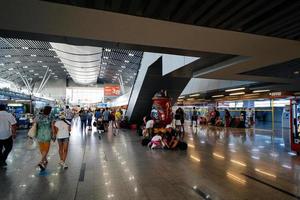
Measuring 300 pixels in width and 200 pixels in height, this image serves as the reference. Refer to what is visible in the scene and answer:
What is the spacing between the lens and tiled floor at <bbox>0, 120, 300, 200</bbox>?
3.83 m

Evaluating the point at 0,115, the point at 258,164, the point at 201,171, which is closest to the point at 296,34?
the point at 258,164

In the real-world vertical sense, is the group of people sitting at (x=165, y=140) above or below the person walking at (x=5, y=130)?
below

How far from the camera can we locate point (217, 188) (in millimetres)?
4094

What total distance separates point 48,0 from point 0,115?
381cm

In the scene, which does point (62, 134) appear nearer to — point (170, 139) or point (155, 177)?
point (155, 177)

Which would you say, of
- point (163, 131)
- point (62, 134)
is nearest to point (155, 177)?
point (62, 134)

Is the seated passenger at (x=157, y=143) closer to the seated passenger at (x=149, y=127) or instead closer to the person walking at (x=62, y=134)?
the seated passenger at (x=149, y=127)

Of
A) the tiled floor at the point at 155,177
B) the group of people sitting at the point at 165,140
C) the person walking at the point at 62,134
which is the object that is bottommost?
the tiled floor at the point at 155,177

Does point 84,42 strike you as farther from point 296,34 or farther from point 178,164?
point 296,34

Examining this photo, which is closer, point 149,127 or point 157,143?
point 157,143

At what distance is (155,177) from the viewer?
4.76 metres

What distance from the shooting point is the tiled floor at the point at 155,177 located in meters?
3.83

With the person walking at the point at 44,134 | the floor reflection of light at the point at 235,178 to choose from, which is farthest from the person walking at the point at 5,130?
the floor reflection of light at the point at 235,178

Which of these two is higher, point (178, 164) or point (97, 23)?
point (97, 23)
